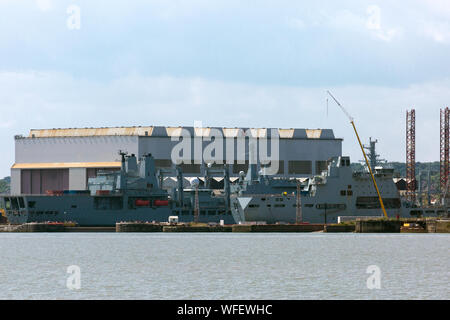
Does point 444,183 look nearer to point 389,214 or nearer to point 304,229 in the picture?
point 389,214

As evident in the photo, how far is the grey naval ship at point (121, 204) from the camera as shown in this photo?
150625 millimetres

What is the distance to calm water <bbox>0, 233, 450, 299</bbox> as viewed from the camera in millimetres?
56062

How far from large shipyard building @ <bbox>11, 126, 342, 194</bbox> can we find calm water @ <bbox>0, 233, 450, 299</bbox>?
70066 millimetres

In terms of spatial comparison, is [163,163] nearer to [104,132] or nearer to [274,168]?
[104,132]

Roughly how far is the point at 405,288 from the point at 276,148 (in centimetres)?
13239

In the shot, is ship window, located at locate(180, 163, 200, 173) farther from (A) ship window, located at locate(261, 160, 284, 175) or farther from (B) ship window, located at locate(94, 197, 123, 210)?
(B) ship window, located at locate(94, 197, 123, 210)

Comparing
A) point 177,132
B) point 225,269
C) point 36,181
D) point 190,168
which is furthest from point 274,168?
point 225,269

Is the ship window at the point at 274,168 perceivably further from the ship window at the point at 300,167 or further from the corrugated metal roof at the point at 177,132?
the corrugated metal roof at the point at 177,132

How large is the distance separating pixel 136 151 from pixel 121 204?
31.6 metres

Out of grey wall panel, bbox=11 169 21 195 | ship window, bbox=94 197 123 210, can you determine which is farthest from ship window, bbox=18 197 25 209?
grey wall panel, bbox=11 169 21 195

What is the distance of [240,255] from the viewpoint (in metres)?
87.9
